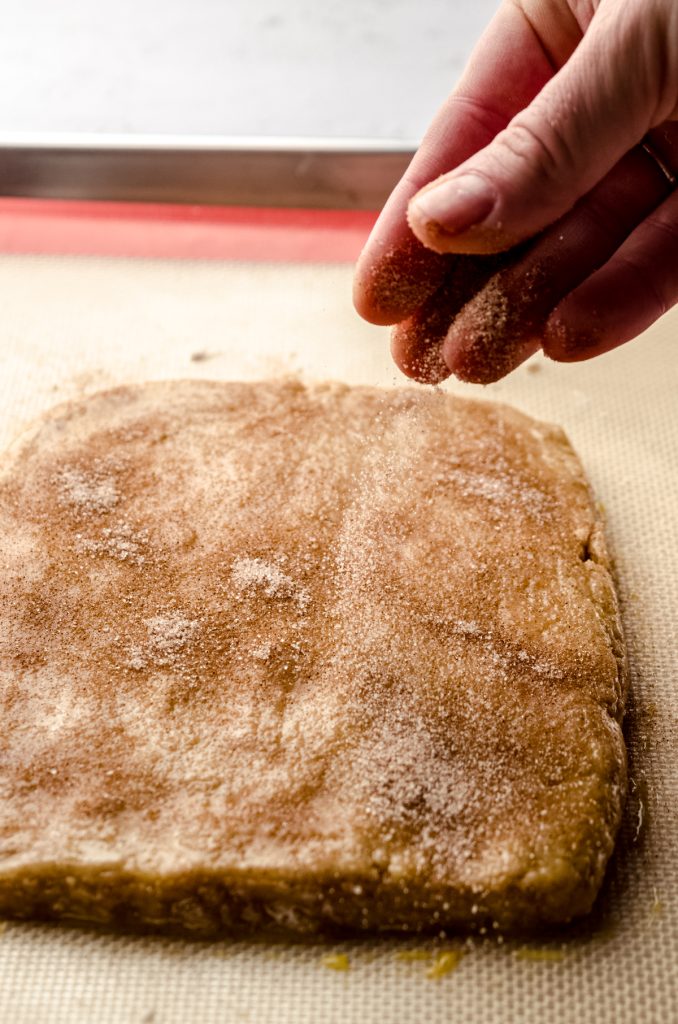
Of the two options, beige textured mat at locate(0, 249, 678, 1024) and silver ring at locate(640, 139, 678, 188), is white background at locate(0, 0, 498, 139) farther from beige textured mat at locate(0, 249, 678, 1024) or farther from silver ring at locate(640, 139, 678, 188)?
silver ring at locate(640, 139, 678, 188)

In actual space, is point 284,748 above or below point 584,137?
below

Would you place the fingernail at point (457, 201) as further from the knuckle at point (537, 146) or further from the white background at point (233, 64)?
the white background at point (233, 64)

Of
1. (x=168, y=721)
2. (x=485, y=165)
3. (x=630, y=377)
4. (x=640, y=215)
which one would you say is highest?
(x=485, y=165)

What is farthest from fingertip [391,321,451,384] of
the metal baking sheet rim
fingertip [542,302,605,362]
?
the metal baking sheet rim

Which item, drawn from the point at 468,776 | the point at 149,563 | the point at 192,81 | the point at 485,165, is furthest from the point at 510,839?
the point at 192,81

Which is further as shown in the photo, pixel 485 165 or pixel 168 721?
pixel 168 721

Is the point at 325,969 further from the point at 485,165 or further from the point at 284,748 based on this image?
the point at 485,165

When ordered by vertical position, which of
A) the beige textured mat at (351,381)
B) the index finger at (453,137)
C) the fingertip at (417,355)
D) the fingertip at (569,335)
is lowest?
the beige textured mat at (351,381)

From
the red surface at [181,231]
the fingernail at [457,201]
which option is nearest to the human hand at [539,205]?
the fingernail at [457,201]
